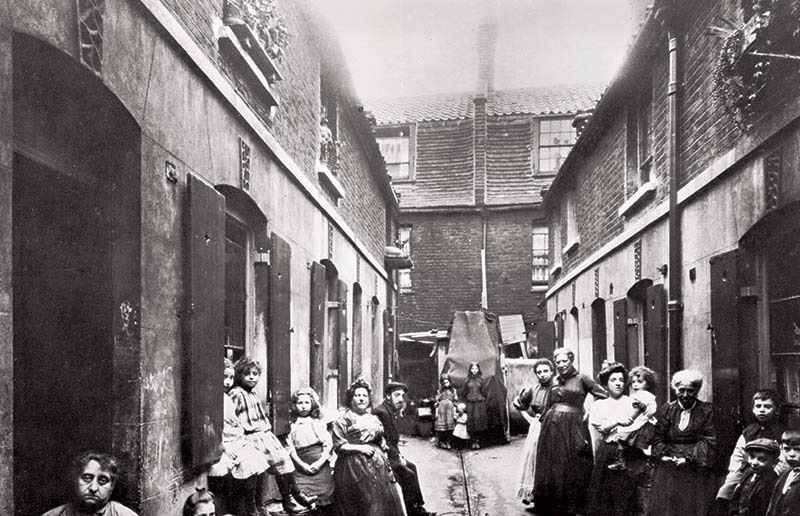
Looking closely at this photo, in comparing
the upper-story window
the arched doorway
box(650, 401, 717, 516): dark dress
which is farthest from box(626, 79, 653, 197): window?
the upper-story window

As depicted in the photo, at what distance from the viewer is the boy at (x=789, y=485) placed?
4.30m

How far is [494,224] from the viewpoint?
2344 centimetres

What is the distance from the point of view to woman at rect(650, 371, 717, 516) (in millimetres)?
5926

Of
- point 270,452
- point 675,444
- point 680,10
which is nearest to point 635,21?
point 680,10

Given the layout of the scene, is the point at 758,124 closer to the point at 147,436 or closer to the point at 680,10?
the point at 680,10

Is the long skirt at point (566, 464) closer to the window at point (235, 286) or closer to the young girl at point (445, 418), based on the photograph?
the window at point (235, 286)

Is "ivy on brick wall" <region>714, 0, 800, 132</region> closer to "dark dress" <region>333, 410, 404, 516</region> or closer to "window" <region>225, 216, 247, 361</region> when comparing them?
"dark dress" <region>333, 410, 404, 516</region>

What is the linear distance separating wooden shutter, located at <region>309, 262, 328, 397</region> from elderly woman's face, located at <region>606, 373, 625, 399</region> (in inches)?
134

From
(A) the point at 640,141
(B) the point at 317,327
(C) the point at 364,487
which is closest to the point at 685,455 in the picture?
(C) the point at 364,487

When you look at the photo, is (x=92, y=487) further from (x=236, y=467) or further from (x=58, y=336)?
(x=236, y=467)

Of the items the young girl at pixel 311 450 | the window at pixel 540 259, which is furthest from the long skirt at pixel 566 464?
the window at pixel 540 259

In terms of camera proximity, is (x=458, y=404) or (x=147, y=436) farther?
(x=458, y=404)

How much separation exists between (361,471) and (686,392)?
2587 millimetres

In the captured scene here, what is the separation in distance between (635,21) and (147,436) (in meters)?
10.7
